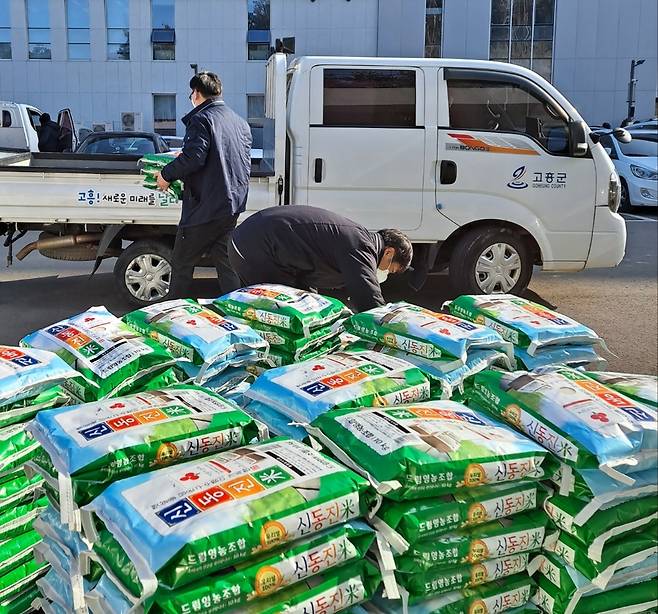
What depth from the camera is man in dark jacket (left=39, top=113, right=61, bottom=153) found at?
54.1ft

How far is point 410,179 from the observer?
23.6 feet

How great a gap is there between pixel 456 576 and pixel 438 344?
3.17ft

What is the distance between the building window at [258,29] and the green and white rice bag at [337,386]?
105ft

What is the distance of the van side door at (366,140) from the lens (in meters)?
7.11

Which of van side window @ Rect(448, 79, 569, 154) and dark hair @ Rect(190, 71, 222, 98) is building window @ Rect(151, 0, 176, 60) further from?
dark hair @ Rect(190, 71, 222, 98)

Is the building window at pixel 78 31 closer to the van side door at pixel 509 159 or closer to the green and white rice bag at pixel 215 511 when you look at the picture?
the van side door at pixel 509 159

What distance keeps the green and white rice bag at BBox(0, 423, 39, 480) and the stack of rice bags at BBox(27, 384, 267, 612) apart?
5 cm

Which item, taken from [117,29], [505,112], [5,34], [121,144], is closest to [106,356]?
[505,112]

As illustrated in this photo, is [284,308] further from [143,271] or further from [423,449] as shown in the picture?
[143,271]

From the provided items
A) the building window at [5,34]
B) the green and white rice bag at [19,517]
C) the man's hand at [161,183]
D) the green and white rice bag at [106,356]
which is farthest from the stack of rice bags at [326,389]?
the building window at [5,34]

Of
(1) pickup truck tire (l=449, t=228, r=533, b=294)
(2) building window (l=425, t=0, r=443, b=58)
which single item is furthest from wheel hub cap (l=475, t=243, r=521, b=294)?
(2) building window (l=425, t=0, r=443, b=58)

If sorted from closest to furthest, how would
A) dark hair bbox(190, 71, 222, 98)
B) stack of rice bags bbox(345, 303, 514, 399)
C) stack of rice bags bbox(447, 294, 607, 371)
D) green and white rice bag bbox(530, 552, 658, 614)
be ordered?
green and white rice bag bbox(530, 552, 658, 614), stack of rice bags bbox(345, 303, 514, 399), stack of rice bags bbox(447, 294, 607, 371), dark hair bbox(190, 71, 222, 98)

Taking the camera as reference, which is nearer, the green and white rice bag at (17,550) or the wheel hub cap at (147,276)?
the green and white rice bag at (17,550)

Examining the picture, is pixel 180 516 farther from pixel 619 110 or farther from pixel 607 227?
pixel 619 110
